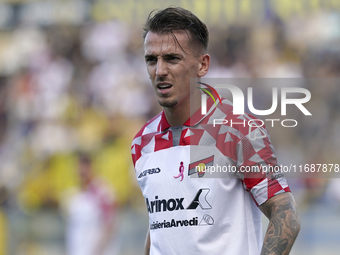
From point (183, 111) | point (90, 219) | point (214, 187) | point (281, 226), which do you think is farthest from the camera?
point (90, 219)

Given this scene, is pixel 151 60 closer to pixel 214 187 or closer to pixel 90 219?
pixel 214 187

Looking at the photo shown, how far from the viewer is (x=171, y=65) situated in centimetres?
265

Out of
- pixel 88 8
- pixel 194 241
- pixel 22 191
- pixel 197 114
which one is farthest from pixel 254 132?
pixel 88 8

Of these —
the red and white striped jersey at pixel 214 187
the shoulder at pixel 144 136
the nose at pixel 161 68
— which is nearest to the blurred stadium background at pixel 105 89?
the shoulder at pixel 144 136

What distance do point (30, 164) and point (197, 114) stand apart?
599cm

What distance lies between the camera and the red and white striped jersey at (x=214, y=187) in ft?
7.79

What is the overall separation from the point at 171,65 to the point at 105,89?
19.2 ft

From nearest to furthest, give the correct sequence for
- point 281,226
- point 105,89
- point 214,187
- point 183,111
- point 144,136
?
point 281,226 < point 214,187 < point 183,111 < point 144,136 < point 105,89

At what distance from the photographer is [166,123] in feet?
9.39

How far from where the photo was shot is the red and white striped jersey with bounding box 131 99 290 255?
2375 mm

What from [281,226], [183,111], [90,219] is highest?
[183,111]

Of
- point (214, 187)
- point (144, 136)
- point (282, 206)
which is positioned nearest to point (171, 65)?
point (144, 136)

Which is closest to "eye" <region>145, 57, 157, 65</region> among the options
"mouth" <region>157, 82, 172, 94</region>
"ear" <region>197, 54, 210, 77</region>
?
"mouth" <region>157, 82, 172, 94</region>

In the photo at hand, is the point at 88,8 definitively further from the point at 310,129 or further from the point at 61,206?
the point at 310,129
